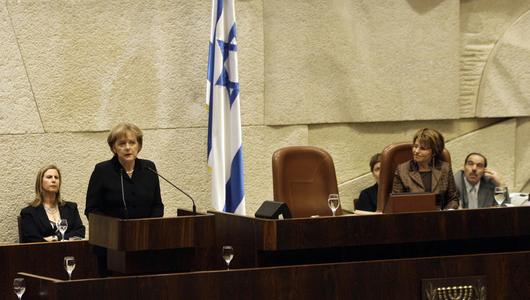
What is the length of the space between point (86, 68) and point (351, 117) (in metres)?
2.09

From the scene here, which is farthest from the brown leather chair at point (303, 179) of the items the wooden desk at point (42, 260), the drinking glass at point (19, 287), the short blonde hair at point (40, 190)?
the drinking glass at point (19, 287)

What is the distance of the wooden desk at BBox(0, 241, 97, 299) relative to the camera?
5.48 meters

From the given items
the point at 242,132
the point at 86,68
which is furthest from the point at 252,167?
the point at 86,68

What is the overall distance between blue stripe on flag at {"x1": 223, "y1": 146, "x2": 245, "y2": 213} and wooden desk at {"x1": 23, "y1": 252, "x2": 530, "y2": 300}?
240 cm

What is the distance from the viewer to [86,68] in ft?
25.1

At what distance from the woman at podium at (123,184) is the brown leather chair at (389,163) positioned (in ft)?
5.81

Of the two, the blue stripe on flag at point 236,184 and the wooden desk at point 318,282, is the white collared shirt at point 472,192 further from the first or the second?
the wooden desk at point 318,282

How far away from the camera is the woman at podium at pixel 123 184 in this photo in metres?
5.60

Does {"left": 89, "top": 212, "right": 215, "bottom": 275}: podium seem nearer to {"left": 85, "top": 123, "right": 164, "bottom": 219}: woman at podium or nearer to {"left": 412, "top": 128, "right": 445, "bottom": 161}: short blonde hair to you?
{"left": 85, "top": 123, "right": 164, "bottom": 219}: woman at podium

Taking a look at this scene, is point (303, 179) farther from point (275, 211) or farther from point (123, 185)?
point (123, 185)

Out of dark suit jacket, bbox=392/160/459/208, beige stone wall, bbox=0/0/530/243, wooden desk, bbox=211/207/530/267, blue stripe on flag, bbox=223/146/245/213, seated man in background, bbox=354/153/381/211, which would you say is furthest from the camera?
seated man in background, bbox=354/153/381/211

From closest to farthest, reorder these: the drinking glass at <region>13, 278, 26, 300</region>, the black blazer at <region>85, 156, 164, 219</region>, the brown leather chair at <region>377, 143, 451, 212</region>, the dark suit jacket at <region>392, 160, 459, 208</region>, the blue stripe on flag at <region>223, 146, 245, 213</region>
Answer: the drinking glass at <region>13, 278, 26, 300</region>
the black blazer at <region>85, 156, 164, 219</region>
the dark suit jacket at <region>392, 160, 459, 208</region>
the brown leather chair at <region>377, 143, 451, 212</region>
the blue stripe on flag at <region>223, 146, 245, 213</region>

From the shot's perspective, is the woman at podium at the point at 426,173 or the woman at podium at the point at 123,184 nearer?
the woman at podium at the point at 123,184

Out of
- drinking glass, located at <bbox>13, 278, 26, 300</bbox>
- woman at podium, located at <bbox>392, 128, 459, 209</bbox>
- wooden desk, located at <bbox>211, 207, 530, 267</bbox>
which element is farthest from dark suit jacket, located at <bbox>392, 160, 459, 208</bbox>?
drinking glass, located at <bbox>13, 278, 26, 300</bbox>
